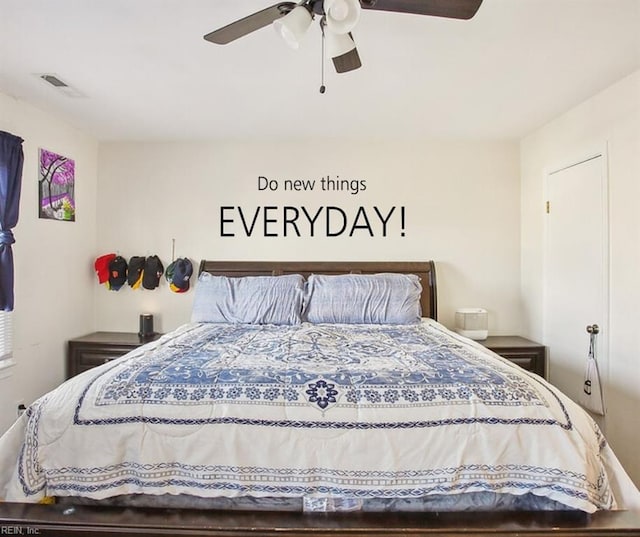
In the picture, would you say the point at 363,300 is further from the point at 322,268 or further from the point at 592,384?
the point at 592,384

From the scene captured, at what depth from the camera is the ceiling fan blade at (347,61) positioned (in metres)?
1.72

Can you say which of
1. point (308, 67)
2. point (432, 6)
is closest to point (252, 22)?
point (432, 6)

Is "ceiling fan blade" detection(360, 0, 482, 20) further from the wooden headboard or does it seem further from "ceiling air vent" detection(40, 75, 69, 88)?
the wooden headboard

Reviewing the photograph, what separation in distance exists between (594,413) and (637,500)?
4.69 feet

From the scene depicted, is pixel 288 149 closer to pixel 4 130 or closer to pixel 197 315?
pixel 197 315

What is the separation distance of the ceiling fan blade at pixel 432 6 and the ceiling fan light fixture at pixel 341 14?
4.1 inches

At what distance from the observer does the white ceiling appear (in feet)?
5.89

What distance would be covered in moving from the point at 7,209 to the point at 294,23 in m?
2.34

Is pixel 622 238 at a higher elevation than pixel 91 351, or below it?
higher

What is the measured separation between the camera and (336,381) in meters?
1.55

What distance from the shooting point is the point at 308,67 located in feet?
7.40

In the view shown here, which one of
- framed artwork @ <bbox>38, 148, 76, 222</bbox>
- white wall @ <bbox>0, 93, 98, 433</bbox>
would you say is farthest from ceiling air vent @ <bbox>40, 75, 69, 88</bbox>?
framed artwork @ <bbox>38, 148, 76, 222</bbox>

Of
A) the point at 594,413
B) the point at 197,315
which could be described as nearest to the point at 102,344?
the point at 197,315

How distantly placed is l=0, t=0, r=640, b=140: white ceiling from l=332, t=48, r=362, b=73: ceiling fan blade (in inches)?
8.5
